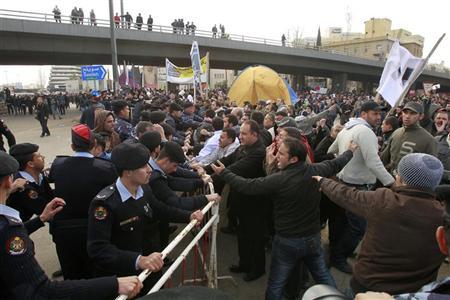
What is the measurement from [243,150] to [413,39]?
398 ft

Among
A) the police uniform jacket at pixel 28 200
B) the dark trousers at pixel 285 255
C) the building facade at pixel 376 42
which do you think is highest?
the building facade at pixel 376 42

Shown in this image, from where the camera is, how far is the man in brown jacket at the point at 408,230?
211 cm

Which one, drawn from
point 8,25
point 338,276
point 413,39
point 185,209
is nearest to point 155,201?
point 185,209

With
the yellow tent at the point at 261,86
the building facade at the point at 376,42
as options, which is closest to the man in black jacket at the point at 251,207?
the yellow tent at the point at 261,86

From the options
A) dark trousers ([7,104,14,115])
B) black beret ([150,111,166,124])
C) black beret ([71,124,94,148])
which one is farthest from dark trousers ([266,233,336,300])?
dark trousers ([7,104,14,115])

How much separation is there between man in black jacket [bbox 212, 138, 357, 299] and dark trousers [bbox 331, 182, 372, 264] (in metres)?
1.35

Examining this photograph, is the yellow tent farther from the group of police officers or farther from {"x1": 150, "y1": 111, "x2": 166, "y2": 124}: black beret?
the group of police officers

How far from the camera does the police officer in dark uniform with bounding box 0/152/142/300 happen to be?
5.31 feet

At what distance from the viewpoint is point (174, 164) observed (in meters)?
3.46

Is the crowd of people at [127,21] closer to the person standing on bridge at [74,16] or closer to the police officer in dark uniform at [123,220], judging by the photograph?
the person standing on bridge at [74,16]

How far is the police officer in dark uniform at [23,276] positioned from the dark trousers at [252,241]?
8.17ft

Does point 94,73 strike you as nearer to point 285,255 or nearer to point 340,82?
point 285,255

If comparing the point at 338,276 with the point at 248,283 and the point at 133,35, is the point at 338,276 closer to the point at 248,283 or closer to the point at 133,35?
the point at 248,283

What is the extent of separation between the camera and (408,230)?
2127 millimetres
